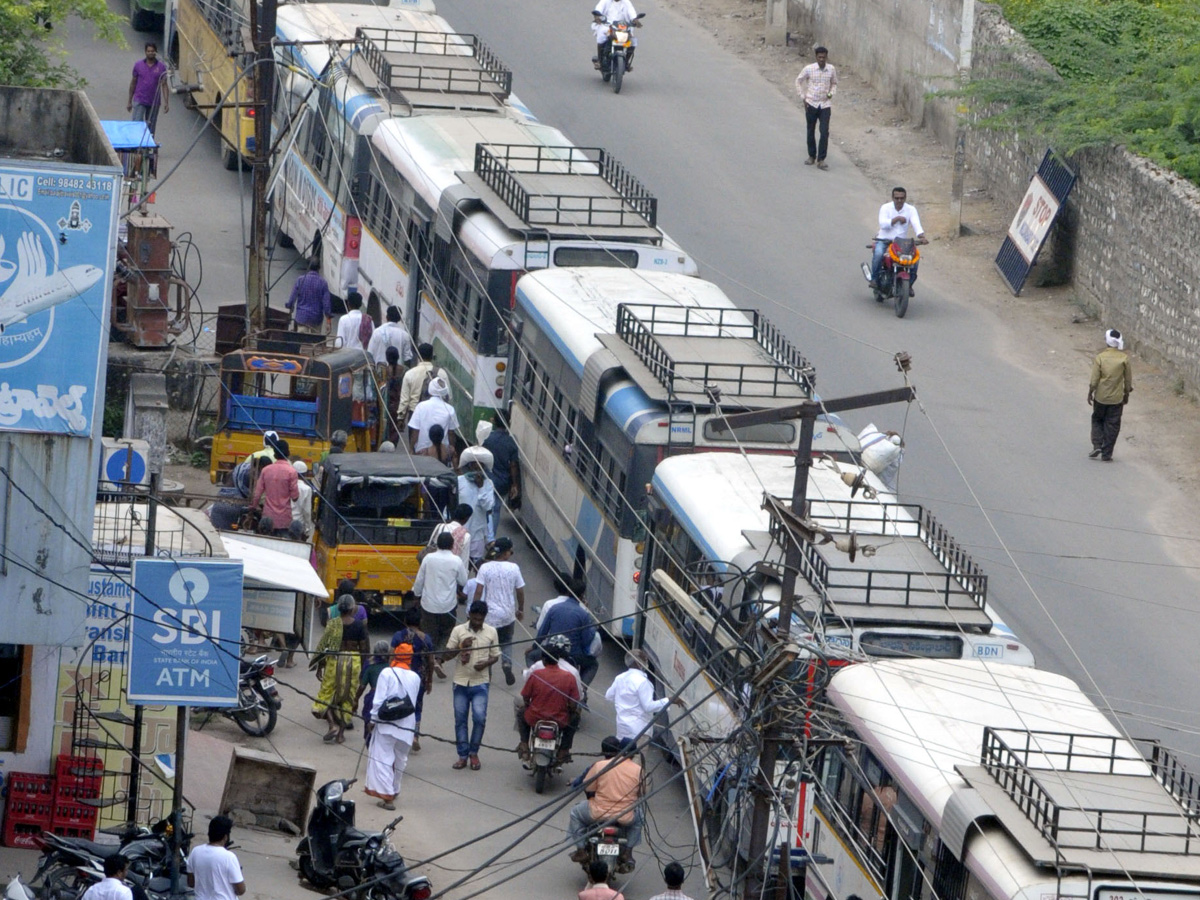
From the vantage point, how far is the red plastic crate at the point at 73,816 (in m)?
15.9

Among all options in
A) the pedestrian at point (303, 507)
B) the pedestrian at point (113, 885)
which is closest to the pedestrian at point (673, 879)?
the pedestrian at point (113, 885)

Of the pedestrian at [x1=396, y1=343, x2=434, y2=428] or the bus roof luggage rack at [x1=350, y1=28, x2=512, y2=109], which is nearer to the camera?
the pedestrian at [x1=396, y1=343, x2=434, y2=428]

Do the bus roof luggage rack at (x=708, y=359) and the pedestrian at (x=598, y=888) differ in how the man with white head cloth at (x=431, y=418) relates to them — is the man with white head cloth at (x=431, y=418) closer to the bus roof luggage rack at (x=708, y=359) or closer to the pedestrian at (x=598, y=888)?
the bus roof luggage rack at (x=708, y=359)

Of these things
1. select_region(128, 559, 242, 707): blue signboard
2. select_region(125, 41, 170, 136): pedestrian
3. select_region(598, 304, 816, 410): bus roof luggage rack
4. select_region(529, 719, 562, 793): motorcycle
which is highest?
select_region(125, 41, 170, 136): pedestrian

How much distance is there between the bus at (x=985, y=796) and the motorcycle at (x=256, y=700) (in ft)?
16.8

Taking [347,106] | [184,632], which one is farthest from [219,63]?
[184,632]

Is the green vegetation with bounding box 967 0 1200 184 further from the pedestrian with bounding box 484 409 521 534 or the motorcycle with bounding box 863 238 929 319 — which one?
the pedestrian with bounding box 484 409 521 534

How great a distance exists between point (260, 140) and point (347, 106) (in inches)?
121

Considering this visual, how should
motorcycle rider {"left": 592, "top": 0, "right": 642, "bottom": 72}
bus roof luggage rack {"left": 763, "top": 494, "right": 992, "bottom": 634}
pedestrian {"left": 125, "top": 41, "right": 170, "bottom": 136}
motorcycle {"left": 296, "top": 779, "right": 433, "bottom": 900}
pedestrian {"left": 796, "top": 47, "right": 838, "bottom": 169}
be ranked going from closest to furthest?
bus roof luggage rack {"left": 763, "top": 494, "right": 992, "bottom": 634} → motorcycle {"left": 296, "top": 779, "right": 433, "bottom": 900} → pedestrian {"left": 796, "top": 47, "right": 838, "bottom": 169} → pedestrian {"left": 125, "top": 41, "right": 170, "bottom": 136} → motorcycle rider {"left": 592, "top": 0, "right": 642, "bottom": 72}

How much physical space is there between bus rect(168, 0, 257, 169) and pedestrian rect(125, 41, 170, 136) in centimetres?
51

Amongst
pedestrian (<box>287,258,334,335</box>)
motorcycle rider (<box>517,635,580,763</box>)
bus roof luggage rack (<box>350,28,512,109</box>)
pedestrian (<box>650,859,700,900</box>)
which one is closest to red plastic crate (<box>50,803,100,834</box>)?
motorcycle rider (<box>517,635,580,763</box>)

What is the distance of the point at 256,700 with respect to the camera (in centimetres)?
1800

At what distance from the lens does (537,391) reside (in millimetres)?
21344

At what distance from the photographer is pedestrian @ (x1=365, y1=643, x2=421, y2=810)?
1691cm
